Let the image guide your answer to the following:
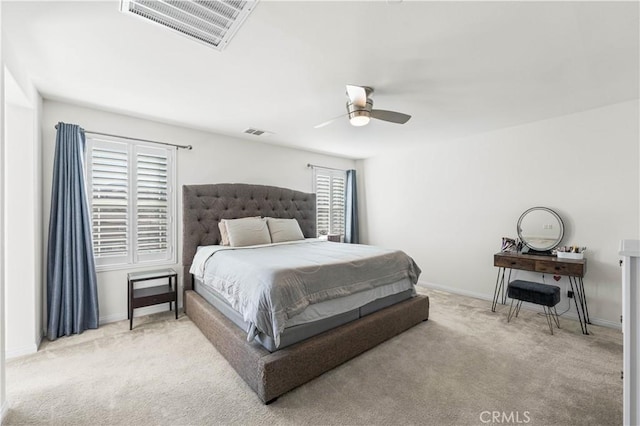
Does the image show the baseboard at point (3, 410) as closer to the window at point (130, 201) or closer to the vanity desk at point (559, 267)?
the window at point (130, 201)

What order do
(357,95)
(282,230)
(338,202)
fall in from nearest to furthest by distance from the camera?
1. (357,95)
2. (282,230)
3. (338,202)

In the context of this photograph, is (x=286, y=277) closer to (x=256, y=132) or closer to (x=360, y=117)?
(x=360, y=117)

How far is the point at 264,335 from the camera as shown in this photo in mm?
2027

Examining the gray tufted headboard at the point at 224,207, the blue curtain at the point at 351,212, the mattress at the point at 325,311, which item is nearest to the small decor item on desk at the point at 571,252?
the mattress at the point at 325,311

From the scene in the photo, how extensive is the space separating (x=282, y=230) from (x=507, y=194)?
3305 mm

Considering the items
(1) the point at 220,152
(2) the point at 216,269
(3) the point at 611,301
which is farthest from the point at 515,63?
(1) the point at 220,152

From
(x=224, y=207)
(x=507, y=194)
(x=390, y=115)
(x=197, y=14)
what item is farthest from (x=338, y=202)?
(x=197, y=14)

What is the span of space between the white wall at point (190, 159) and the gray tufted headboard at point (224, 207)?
0.19 meters

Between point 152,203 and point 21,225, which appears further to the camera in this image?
point 152,203

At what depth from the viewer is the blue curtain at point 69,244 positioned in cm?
281

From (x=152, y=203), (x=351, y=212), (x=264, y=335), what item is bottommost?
(x=264, y=335)

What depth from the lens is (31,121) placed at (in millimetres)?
2553

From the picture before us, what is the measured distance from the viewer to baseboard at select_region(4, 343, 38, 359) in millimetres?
2434

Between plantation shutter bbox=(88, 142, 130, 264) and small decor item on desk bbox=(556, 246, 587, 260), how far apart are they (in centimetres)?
523
